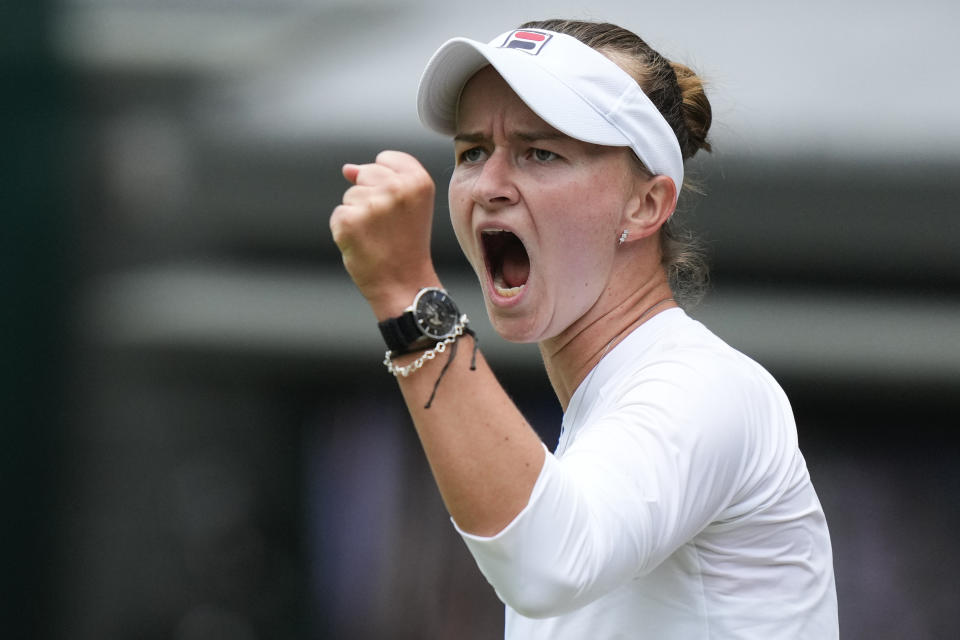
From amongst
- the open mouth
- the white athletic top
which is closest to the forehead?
the open mouth

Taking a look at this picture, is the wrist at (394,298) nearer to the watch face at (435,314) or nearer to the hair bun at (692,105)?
the watch face at (435,314)

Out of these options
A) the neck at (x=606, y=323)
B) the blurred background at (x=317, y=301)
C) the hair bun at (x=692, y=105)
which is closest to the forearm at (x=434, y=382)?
the neck at (x=606, y=323)

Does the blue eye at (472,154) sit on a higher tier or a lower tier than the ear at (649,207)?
higher

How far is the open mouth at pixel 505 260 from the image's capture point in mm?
1526

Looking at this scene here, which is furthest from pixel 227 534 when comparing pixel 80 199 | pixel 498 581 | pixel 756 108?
pixel 498 581

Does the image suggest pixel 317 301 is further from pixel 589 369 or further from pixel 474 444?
pixel 474 444

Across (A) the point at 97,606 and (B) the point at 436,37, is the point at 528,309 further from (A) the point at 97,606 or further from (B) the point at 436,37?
(A) the point at 97,606

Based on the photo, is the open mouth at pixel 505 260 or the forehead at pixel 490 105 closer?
the forehead at pixel 490 105

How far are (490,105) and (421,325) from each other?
505 mm

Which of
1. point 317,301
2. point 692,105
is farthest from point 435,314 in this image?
point 317,301

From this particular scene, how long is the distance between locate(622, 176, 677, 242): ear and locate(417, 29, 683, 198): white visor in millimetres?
18

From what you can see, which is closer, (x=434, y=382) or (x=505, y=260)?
(x=434, y=382)

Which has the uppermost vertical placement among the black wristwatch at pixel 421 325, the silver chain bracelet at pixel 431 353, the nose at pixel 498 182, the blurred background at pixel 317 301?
the nose at pixel 498 182

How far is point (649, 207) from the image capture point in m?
1.46
